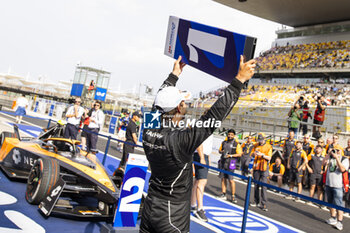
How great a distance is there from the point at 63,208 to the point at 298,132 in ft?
30.0

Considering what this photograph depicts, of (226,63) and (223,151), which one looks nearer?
(226,63)

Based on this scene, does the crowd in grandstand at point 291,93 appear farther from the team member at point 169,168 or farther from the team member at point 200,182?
the team member at point 169,168

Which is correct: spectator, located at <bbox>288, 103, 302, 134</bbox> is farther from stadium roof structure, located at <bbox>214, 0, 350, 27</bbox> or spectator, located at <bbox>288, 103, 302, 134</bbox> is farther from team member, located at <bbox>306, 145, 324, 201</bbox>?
stadium roof structure, located at <bbox>214, 0, 350, 27</bbox>

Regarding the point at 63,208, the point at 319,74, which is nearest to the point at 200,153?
the point at 63,208

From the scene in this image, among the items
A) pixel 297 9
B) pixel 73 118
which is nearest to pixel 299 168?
pixel 73 118

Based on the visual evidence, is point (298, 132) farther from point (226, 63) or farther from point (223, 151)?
point (226, 63)

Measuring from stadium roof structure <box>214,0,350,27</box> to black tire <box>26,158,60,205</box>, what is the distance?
24.9 metres

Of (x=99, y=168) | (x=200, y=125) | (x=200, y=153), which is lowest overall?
(x=99, y=168)

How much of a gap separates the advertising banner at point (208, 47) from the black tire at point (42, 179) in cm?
236

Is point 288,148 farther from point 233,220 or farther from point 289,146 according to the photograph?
point 233,220

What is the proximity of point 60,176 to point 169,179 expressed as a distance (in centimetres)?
263

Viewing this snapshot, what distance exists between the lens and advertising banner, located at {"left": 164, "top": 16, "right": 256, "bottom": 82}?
215 cm

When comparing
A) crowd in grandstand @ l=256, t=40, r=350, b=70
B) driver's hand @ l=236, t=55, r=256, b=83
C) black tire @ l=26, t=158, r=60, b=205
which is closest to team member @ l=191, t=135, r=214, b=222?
black tire @ l=26, t=158, r=60, b=205

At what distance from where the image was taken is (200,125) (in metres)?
1.76
